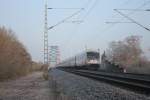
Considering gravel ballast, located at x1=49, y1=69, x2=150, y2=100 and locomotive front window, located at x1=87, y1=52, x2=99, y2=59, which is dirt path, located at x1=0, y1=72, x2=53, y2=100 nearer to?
gravel ballast, located at x1=49, y1=69, x2=150, y2=100

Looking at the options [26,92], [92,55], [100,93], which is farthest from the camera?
[92,55]

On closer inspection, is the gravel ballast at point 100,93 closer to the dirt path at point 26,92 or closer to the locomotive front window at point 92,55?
the dirt path at point 26,92

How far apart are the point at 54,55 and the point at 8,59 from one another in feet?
418

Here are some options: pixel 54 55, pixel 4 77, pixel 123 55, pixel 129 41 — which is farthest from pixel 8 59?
pixel 54 55

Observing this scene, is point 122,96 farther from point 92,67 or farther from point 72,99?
point 92,67

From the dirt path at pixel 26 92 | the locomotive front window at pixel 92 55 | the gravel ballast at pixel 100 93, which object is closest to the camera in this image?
the gravel ballast at pixel 100 93

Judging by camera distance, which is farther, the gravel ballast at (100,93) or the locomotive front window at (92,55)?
the locomotive front window at (92,55)

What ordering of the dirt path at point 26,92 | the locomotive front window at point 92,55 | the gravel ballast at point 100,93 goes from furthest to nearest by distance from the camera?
the locomotive front window at point 92,55
the dirt path at point 26,92
the gravel ballast at point 100,93

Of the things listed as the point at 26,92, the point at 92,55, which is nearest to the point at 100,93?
the point at 26,92

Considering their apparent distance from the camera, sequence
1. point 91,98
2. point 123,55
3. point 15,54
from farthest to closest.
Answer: point 123,55 → point 15,54 → point 91,98

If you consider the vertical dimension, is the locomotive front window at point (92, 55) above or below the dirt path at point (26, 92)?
above

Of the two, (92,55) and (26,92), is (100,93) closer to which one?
(26,92)

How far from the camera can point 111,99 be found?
14.2m

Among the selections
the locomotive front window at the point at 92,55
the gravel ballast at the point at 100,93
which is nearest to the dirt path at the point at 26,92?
the gravel ballast at the point at 100,93
